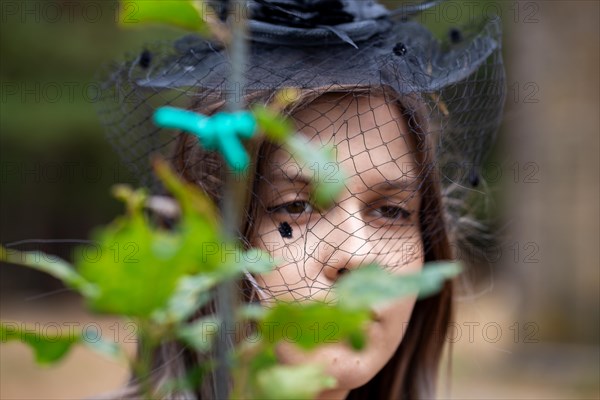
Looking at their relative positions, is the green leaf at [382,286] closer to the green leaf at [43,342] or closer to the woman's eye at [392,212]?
the green leaf at [43,342]

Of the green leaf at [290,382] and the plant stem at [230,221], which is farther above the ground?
the plant stem at [230,221]

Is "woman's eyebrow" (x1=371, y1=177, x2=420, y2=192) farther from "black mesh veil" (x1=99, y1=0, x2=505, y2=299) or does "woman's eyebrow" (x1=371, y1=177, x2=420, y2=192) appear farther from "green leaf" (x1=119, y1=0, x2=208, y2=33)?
"green leaf" (x1=119, y1=0, x2=208, y2=33)

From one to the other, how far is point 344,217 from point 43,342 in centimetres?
88

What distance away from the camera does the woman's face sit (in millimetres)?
1344

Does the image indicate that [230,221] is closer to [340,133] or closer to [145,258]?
[145,258]

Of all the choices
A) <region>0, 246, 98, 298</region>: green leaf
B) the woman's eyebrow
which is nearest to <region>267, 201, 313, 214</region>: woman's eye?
the woman's eyebrow

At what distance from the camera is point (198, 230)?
0.45 metres

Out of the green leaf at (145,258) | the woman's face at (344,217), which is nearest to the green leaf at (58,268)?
the green leaf at (145,258)

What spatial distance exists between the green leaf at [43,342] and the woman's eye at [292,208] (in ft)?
2.91

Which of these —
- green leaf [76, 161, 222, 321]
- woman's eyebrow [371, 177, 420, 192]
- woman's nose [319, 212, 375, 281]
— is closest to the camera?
green leaf [76, 161, 222, 321]

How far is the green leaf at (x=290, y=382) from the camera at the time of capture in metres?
0.48

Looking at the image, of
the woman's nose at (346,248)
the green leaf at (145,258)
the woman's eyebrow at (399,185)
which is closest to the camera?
the green leaf at (145,258)

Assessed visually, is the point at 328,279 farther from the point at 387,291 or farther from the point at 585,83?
the point at 585,83

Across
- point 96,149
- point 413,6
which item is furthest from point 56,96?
point 413,6
